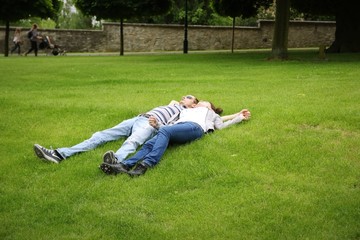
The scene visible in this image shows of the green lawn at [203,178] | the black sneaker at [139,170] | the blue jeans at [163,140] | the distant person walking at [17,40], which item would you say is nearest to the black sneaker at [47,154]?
the green lawn at [203,178]

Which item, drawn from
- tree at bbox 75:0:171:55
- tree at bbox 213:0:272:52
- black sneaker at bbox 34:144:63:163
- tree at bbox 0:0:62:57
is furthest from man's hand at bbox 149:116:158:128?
tree at bbox 213:0:272:52

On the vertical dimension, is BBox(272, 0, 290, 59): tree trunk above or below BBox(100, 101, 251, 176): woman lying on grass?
above

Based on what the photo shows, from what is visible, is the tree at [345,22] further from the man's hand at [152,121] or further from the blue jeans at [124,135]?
the man's hand at [152,121]

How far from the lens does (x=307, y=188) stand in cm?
491

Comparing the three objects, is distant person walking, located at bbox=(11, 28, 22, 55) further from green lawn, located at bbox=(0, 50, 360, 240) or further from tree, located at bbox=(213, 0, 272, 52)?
green lawn, located at bbox=(0, 50, 360, 240)

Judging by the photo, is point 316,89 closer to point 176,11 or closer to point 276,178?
point 276,178

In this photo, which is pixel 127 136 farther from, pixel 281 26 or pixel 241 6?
pixel 241 6

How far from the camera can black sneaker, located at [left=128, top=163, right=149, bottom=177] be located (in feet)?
17.9

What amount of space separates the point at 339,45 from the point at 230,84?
17.1m

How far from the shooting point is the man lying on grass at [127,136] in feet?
20.0

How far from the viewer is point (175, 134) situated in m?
6.13

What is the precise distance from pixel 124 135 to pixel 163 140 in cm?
127

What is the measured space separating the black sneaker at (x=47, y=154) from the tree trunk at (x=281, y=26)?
14.7 metres

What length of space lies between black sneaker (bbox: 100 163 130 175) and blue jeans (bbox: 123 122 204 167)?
0.10 m
